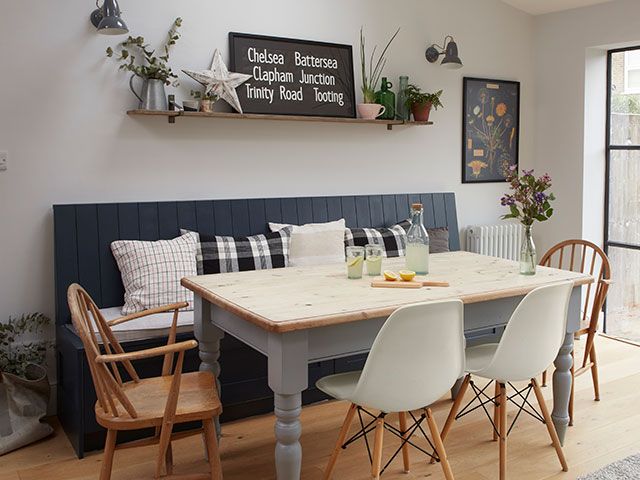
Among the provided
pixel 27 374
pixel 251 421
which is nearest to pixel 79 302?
pixel 27 374

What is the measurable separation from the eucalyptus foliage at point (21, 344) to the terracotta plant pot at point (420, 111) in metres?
2.59

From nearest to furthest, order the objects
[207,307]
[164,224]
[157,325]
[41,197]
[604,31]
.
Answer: [207,307] < [157,325] < [41,197] < [164,224] < [604,31]

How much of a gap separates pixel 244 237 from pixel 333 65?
1.27 m

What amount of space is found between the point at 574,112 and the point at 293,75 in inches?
88.2

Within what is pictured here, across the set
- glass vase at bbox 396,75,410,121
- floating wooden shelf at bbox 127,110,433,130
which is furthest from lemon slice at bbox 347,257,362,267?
glass vase at bbox 396,75,410,121

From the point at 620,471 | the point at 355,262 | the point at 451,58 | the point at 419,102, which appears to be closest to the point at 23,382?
the point at 355,262

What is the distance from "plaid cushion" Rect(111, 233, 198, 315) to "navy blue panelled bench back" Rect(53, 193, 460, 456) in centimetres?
11

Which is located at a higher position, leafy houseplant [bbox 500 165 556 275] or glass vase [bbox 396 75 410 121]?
glass vase [bbox 396 75 410 121]

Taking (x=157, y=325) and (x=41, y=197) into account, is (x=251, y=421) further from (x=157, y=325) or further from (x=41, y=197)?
(x=41, y=197)

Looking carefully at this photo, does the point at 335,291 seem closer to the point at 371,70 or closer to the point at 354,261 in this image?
the point at 354,261

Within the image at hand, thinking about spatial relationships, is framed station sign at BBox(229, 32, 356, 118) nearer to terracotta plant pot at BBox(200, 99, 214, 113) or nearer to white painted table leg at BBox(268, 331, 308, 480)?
terracotta plant pot at BBox(200, 99, 214, 113)

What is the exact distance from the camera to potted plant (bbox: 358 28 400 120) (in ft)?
14.6

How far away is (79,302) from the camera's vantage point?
104 inches

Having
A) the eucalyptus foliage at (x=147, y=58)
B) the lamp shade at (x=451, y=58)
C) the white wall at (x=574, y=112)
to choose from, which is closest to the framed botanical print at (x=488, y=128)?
the white wall at (x=574, y=112)
